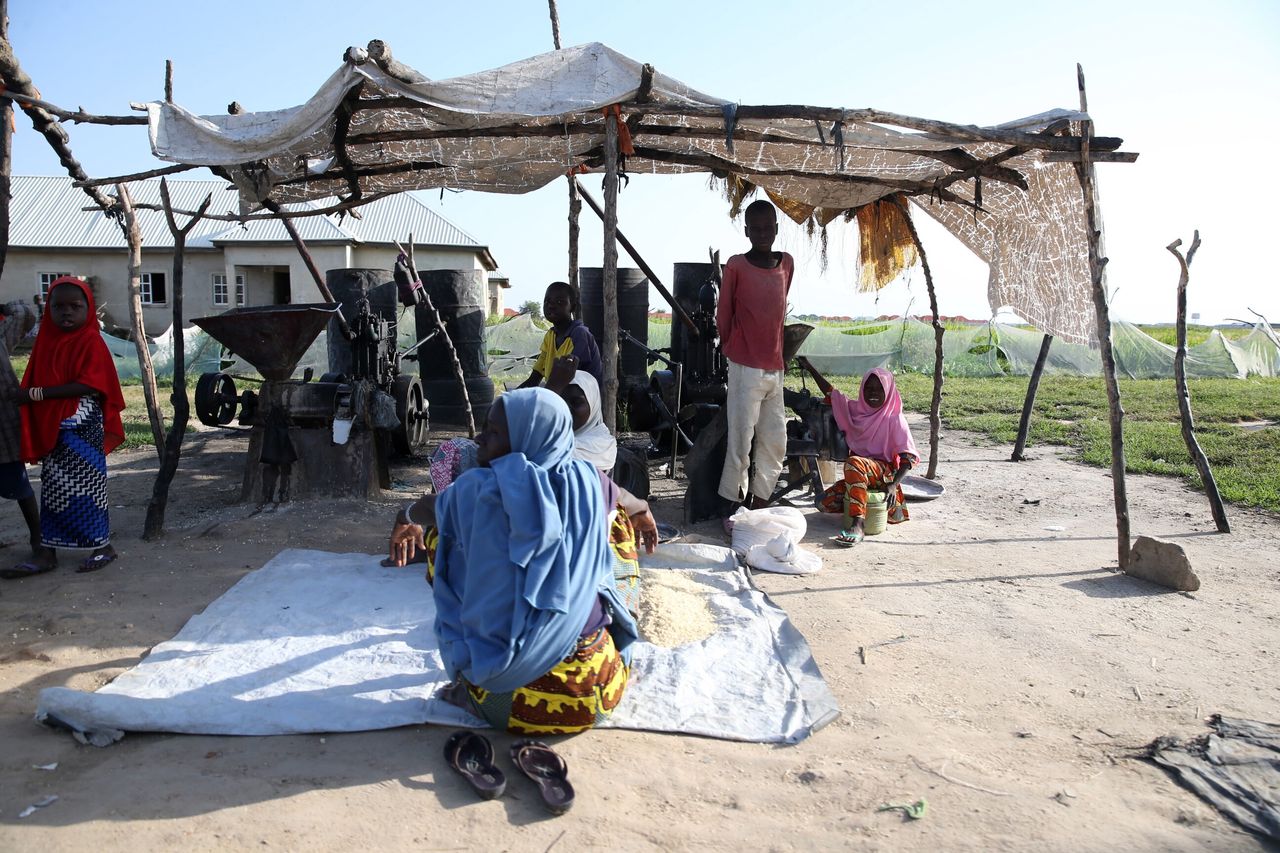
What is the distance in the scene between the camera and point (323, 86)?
185 inches

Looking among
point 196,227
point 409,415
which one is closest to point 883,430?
point 409,415

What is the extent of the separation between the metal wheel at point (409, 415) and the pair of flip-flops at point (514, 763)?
15.5ft

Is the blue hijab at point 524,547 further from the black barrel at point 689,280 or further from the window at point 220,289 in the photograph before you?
the window at point 220,289

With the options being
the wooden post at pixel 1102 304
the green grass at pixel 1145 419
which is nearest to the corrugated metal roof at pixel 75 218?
the green grass at pixel 1145 419

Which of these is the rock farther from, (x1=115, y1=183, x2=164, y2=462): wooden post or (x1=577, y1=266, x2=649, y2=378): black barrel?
(x1=115, y1=183, x2=164, y2=462): wooden post

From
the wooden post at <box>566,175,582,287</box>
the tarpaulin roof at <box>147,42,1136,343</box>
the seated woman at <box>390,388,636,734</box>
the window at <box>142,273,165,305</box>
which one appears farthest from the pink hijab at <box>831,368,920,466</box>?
the window at <box>142,273,165,305</box>

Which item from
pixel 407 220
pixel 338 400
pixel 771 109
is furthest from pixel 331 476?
pixel 407 220

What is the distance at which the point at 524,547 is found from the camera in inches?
103

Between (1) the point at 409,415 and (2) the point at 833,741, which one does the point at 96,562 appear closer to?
(1) the point at 409,415

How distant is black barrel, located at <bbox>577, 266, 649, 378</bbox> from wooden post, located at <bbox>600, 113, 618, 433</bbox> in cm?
432

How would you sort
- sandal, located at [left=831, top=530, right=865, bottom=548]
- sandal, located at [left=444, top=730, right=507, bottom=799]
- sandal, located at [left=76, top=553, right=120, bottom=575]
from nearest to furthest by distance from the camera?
sandal, located at [left=444, top=730, right=507, bottom=799] → sandal, located at [left=76, top=553, right=120, bottom=575] → sandal, located at [left=831, top=530, right=865, bottom=548]

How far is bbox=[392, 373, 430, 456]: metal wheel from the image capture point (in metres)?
7.29

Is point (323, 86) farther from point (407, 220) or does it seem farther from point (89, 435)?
point (407, 220)

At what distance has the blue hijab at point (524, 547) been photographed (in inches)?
103
